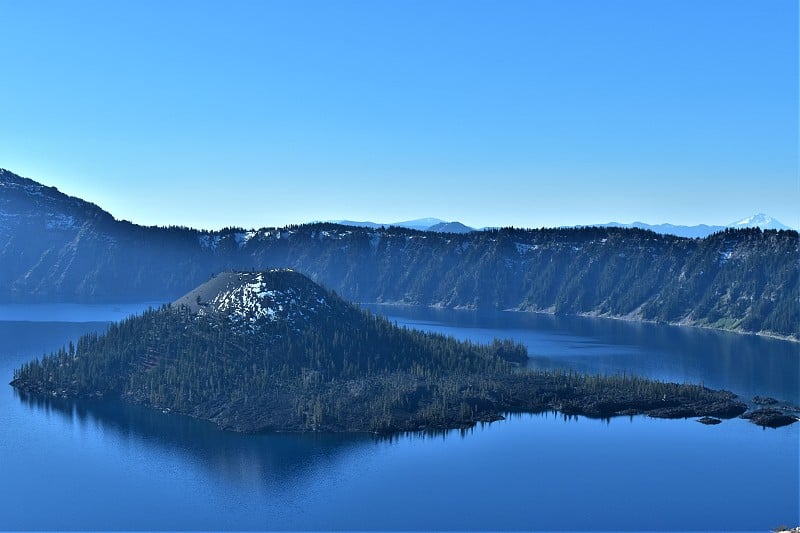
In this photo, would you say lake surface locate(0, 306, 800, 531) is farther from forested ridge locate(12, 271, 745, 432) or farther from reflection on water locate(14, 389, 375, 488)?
forested ridge locate(12, 271, 745, 432)

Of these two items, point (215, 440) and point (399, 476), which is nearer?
point (399, 476)

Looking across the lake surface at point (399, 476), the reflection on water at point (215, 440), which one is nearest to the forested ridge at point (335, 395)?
the reflection on water at point (215, 440)

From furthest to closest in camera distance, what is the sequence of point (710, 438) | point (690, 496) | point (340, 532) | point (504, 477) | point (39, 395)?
point (39, 395), point (710, 438), point (504, 477), point (690, 496), point (340, 532)

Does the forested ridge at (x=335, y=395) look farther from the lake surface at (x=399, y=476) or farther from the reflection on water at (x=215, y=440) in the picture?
the lake surface at (x=399, y=476)

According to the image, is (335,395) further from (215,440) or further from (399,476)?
(399,476)

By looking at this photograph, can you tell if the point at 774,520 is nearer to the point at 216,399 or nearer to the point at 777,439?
the point at 777,439

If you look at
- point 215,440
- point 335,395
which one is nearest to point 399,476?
point 215,440

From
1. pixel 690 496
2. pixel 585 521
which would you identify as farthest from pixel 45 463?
pixel 690 496

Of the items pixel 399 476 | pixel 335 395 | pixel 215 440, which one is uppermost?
pixel 335 395
